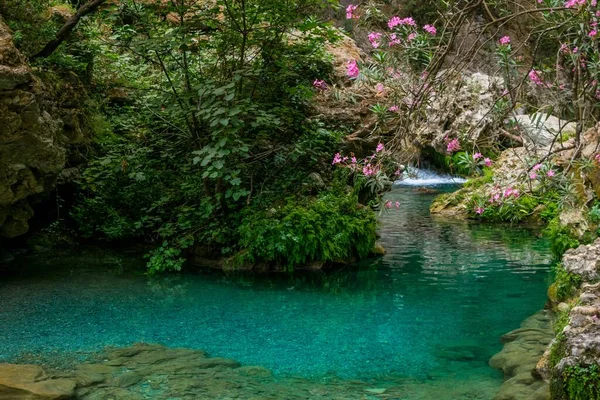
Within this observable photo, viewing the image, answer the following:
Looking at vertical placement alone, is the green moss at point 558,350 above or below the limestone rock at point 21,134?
below

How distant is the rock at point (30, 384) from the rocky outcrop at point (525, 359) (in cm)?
363

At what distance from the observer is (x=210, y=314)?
27.2 ft

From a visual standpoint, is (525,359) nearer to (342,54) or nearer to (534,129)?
(534,129)

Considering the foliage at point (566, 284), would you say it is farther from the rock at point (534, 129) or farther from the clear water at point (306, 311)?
the rock at point (534, 129)

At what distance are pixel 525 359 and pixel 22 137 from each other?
6.79 metres

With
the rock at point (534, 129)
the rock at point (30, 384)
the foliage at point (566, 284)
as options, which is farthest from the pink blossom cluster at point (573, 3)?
the rock at point (30, 384)

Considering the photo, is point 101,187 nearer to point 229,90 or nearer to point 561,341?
point 229,90

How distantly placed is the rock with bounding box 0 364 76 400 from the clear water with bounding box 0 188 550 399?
78 centimetres

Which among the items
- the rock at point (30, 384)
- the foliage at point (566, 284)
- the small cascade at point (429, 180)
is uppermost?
the small cascade at point (429, 180)

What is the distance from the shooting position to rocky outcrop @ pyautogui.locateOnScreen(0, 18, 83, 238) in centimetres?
822

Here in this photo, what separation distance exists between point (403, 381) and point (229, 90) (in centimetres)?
492

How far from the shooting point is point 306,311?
8453 millimetres

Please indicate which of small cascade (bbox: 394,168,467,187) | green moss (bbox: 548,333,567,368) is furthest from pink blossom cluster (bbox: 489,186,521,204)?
small cascade (bbox: 394,168,467,187)

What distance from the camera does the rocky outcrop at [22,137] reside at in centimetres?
822
